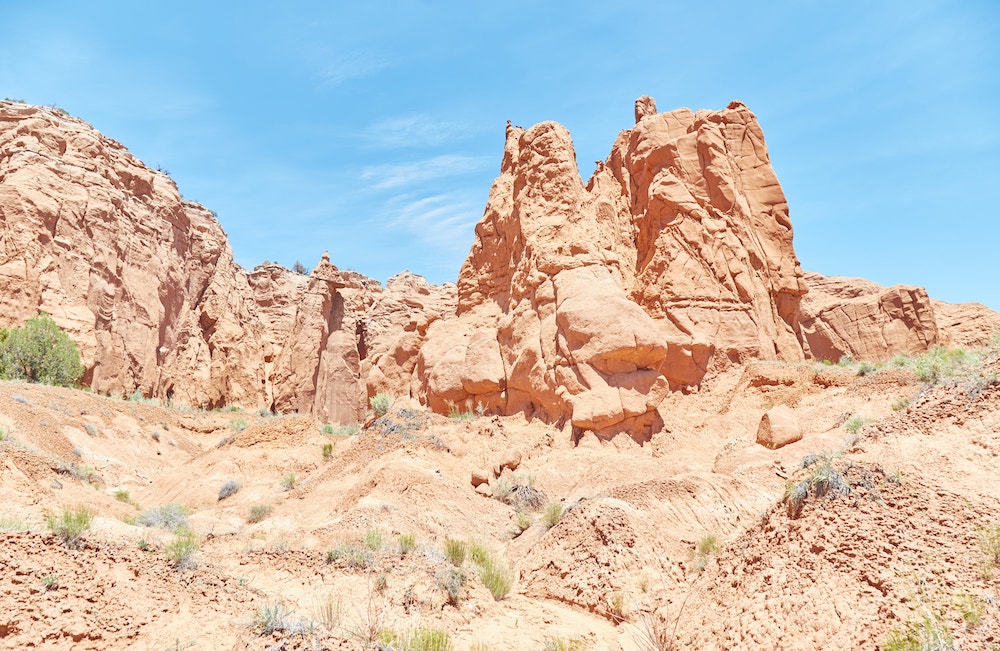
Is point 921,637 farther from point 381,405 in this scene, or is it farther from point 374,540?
point 381,405

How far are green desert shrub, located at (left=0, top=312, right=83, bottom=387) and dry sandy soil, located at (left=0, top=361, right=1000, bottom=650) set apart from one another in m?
11.9

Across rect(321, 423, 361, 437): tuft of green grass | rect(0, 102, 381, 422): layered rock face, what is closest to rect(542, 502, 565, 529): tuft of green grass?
rect(321, 423, 361, 437): tuft of green grass

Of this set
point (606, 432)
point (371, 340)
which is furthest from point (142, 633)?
point (371, 340)

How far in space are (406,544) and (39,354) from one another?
24.5m

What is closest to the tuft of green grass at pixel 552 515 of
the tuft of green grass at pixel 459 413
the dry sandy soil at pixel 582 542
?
the dry sandy soil at pixel 582 542

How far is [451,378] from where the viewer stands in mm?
18406

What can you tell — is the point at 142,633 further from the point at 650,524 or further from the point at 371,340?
the point at 371,340

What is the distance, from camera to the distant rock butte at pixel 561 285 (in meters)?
16.7

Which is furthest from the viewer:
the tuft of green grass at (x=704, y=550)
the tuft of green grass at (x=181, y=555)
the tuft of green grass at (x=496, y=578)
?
the tuft of green grass at (x=496, y=578)

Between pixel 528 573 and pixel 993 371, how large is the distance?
22.1 ft

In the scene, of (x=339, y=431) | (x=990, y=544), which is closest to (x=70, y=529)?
(x=990, y=544)

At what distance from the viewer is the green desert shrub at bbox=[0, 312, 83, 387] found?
86.1ft

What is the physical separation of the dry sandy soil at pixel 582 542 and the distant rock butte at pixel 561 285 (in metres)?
1.64

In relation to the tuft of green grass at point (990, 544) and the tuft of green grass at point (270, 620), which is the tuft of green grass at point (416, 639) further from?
the tuft of green grass at point (990, 544)
